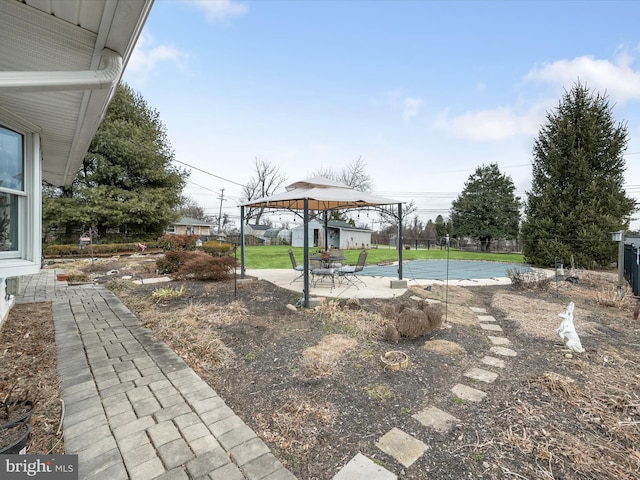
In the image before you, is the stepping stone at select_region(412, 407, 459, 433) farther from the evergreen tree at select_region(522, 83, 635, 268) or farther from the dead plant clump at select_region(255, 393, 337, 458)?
the evergreen tree at select_region(522, 83, 635, 268)

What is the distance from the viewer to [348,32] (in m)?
9.55

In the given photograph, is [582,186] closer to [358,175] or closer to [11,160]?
[11,160]

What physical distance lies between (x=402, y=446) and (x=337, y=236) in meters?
27.1

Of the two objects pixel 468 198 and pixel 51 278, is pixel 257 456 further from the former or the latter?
pixel 468 198

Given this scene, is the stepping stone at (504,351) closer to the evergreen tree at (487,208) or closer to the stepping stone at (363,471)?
the stepping stone at (363,471)

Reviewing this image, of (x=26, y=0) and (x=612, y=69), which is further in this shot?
(x=612, y=69)

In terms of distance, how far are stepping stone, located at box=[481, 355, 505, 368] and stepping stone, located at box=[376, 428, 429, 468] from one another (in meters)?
1.92

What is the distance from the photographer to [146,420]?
7.20 ft

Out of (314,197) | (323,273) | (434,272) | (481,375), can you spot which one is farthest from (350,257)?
(481,375)

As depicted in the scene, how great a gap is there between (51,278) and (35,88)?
32.5 ft

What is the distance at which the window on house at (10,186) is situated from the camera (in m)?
2.80

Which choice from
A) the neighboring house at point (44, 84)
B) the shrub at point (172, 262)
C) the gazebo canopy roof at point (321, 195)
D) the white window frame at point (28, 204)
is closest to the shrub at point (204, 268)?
the shrub at point (172, 262)

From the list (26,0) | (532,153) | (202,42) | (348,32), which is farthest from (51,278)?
(532,153)
